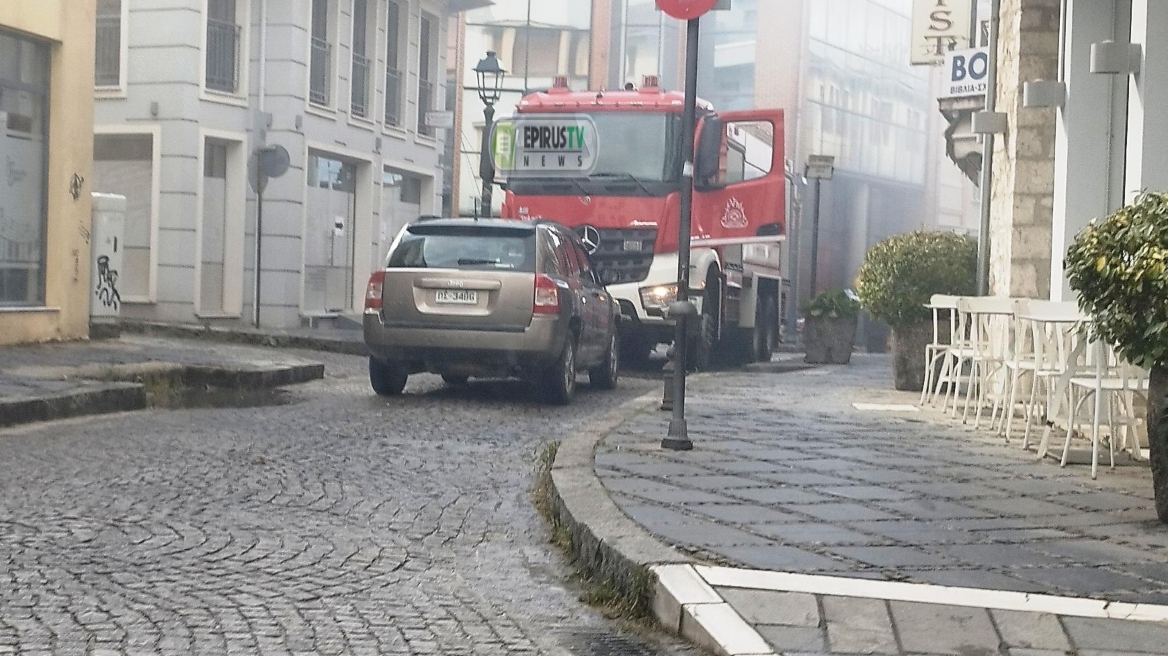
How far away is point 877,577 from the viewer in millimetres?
5375

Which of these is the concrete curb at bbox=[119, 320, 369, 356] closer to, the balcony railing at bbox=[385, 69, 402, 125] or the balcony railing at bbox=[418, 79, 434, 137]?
the balcony railing at bbox=[385, 69, 402, 125]

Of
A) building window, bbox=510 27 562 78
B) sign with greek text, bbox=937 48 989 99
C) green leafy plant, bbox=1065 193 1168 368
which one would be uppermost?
building window, bbox=510 27 562 78

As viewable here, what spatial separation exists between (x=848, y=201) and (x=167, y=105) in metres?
34.6

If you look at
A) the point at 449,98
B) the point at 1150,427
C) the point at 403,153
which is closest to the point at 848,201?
the point at 449,98

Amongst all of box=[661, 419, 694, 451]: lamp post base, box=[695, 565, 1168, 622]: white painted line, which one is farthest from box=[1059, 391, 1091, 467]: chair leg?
box=[695, 565, 1168, 622]: white painted line

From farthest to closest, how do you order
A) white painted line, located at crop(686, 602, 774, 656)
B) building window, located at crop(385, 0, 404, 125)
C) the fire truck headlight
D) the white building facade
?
building window, located at crop(385, 0, 404, 125), the white building facade, the fire truck headlight, white painted line, located at crop(686, 602, 774, 656)

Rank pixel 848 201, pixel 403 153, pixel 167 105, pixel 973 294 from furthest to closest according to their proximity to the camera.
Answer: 1. pixel 848 201
2. pixel 403 153
3. pixel 167 105
4. pixel 973 294

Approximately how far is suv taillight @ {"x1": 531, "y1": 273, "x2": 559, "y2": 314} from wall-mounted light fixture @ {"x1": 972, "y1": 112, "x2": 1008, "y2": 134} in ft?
12.4

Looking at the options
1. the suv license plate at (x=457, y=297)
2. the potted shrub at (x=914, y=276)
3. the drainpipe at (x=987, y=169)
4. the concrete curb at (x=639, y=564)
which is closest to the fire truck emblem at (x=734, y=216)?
the potted shrub at (x=914, y=276)

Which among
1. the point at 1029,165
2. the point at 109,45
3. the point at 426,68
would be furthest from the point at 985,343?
the point at 426,68

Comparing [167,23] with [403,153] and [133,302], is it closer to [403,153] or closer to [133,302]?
[133,302]

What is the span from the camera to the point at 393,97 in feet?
102

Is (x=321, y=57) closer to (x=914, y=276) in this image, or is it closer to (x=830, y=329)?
(x=830, y=329)

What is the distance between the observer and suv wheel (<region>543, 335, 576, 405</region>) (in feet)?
44.8
